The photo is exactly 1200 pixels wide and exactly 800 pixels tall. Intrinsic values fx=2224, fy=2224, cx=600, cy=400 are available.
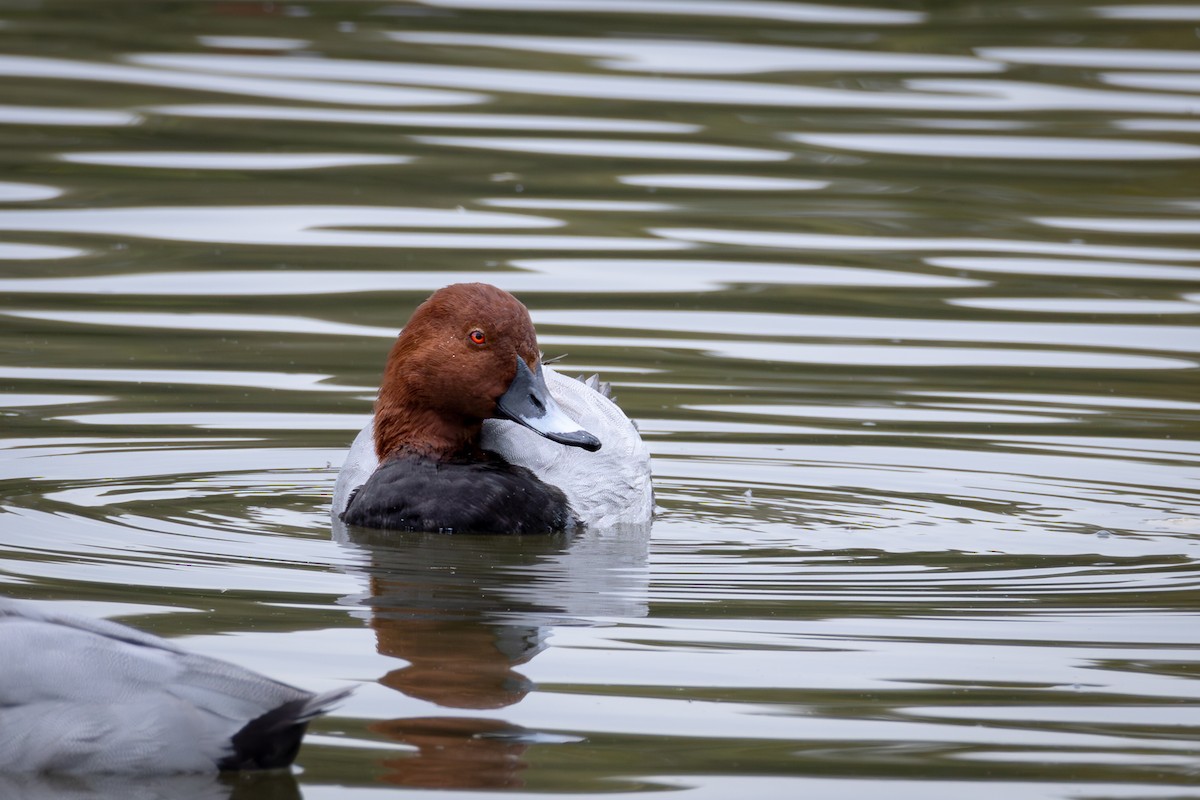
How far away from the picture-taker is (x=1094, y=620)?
21.9 ft

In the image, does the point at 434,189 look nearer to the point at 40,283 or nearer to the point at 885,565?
the point at 40,283

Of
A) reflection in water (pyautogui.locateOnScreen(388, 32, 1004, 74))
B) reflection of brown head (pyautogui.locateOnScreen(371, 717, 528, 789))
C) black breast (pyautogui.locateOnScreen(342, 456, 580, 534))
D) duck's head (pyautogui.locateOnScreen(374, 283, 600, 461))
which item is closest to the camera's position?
reflection of brown head (pyautogui.locateOnScreen(371, 717, 528, 789))

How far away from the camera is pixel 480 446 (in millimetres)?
8625

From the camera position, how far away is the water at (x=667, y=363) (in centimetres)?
571

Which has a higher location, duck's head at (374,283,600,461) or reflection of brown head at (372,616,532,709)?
duck's head at (374,283,600,461)

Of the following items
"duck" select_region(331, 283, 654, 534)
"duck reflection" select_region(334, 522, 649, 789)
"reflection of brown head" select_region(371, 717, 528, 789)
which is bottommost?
"duck reflection" select_region(334, 522, 649, 789)

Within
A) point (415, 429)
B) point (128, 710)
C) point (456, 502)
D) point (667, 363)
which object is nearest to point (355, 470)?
point (415, 429)

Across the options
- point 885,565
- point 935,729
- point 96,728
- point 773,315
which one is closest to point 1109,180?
point 773,315

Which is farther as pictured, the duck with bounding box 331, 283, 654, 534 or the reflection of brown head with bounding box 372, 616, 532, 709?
the duck with bounding box 331, 283, 654, 534

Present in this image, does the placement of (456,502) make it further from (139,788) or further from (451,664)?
Result: (139,788)

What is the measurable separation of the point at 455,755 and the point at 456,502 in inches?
116

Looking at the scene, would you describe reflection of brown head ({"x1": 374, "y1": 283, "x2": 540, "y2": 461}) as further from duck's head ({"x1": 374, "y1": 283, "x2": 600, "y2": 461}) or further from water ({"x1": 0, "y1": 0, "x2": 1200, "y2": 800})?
water ({"x1": 0, "y1": 0, "x2": 1200, "y2": 800})

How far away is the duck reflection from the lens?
5.26 meters

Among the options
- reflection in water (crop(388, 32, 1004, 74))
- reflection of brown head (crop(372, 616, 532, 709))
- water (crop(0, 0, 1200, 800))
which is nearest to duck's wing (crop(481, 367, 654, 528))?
water (crop(0, 0, 1200, 800))
